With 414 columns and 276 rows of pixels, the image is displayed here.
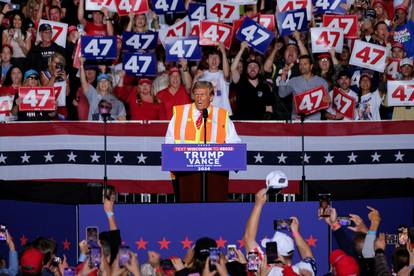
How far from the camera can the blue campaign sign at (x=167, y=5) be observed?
2800cm

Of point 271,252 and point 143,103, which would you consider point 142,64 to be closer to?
point 143,103

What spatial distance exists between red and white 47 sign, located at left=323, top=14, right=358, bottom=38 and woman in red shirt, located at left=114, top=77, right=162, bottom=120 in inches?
139

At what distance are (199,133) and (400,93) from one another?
6.49 meters

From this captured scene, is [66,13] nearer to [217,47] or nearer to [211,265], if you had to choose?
[217,47]

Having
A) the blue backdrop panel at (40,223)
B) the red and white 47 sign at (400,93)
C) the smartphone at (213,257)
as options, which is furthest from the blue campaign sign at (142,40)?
the smartphone at (213,257)

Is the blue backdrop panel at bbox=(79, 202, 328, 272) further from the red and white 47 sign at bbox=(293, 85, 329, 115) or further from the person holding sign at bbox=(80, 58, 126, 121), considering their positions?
the person holding sign at bbox=(80, 58, 126, 121)

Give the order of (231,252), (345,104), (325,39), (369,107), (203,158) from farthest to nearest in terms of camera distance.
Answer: (325,39), (369,107), (345,104), (203,158), (231,252)

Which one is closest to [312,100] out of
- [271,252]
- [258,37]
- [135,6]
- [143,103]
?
[258,37]

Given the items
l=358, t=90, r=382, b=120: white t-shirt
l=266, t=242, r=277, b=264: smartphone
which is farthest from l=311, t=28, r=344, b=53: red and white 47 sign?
l=266, t=242, r=277, b=264: smartphone

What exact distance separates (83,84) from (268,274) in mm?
10457

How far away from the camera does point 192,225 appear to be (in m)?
19.5

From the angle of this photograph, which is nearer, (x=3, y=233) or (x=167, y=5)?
(x=3, y=233)

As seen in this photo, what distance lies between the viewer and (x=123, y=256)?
54.8 ft

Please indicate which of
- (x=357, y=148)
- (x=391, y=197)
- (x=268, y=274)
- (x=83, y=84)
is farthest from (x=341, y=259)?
(x=83, y=84)
